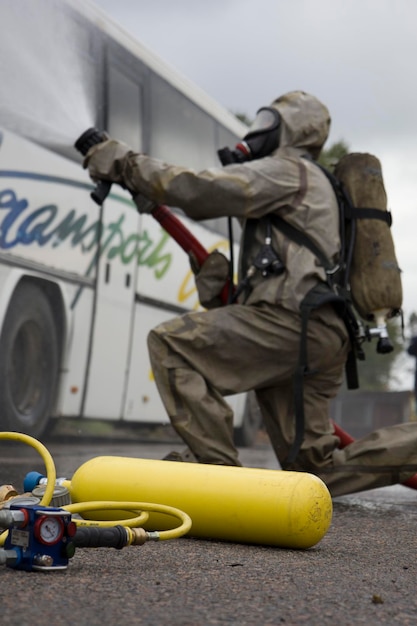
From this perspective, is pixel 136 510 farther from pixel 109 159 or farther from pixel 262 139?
pixel 262 139

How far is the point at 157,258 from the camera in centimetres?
862

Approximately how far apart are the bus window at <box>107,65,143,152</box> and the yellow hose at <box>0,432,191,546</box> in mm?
4924

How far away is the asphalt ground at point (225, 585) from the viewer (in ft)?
7.41

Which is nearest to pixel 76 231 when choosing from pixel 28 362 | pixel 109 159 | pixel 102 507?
pixel 28 362

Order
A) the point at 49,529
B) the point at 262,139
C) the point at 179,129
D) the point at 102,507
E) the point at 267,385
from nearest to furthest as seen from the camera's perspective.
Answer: the point at 49,529
the point at 102,507
the point at 267,385
the point at 262,139
the point at 179,129

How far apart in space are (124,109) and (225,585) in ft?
19.1

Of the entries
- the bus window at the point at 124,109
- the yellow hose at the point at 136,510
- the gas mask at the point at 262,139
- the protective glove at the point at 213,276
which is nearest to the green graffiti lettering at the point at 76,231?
the bus window at the point at 124,109

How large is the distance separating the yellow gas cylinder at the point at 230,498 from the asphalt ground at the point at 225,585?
55 mm

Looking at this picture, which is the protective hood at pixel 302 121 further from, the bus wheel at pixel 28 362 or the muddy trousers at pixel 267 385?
the bus wheel at pixel 28 362

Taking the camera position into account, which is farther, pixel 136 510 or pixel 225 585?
pixel 136 510

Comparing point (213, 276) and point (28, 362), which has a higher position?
point (213, 276)

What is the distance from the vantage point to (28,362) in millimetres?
7078

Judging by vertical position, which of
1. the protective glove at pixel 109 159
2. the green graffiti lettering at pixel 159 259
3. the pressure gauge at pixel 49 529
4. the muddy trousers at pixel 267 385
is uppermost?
the green graffiti lettering at pixel 159 259

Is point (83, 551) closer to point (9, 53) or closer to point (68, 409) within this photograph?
point (9, 53)
